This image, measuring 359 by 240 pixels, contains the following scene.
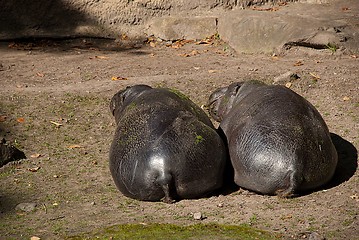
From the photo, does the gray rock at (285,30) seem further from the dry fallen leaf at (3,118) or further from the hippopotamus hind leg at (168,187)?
the hippopotamus hind leg at (168,187)

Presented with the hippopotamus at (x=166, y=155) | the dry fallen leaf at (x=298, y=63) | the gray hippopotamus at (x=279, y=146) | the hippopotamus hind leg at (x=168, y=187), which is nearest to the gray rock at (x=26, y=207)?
the hippopotamus at (x=166, y=155)

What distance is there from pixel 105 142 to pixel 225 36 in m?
3.87

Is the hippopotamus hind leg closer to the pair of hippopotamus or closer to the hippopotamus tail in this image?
the pair of hippopotamus

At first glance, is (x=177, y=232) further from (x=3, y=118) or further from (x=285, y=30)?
(x=285, y=30)

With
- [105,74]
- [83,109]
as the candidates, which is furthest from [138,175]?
[105,74]

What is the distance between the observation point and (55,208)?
20.1 feet

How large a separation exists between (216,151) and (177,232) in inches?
41.3

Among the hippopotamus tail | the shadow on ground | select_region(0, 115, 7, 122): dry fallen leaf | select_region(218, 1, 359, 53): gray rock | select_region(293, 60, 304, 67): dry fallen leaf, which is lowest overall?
select_region(0, 115, 7, 122): dry fallen leaf

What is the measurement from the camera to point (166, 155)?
6031 millimetres

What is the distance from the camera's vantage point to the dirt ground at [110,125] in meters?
5.86

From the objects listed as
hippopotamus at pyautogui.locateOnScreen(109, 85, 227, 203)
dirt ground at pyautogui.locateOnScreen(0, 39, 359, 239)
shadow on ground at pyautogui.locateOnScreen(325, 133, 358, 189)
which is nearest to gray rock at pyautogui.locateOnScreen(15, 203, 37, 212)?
dirt ground at pyautogui.locateOnScreen(0, 39, 359, 239)

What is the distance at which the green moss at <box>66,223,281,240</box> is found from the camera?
17.9 feet

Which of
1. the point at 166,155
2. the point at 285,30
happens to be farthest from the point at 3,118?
the point at 285,30

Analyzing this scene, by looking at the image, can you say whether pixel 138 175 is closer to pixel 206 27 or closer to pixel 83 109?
pixel 83 109
